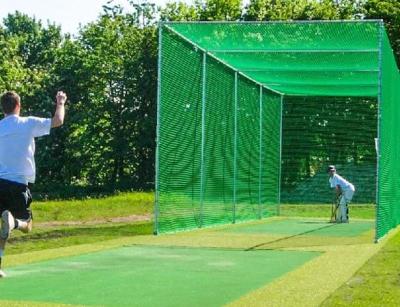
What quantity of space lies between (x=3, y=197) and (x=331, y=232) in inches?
371

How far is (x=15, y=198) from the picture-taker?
7395 mm

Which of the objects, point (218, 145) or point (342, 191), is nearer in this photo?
point (218, 145)

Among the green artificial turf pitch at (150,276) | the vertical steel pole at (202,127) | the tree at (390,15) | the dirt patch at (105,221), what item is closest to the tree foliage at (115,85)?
the tree at (390,15)

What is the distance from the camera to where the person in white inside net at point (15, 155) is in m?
7.32

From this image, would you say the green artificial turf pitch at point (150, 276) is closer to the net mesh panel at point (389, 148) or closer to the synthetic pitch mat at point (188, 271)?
the synthetic pitch mat at point (188, 271)

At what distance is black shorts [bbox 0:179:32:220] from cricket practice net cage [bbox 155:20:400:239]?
21.5 ft

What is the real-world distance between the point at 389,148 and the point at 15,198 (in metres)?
9.12

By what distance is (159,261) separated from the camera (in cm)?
994

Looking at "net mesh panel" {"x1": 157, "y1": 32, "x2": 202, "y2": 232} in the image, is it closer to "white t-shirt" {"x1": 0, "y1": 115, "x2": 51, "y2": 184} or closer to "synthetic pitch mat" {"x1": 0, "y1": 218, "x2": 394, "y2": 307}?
"synthetic pitch mat" {"x1": 0, "y1": 218, "x2": 394, "y2": 307}

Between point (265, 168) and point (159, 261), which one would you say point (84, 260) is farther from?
point (265, 168)

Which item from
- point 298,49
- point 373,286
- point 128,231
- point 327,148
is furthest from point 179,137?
point 327,148

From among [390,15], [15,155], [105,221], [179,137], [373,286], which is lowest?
[105,221]

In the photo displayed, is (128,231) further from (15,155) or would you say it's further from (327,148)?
(327,148)

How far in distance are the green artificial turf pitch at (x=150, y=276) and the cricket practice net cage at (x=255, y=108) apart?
3.35m
